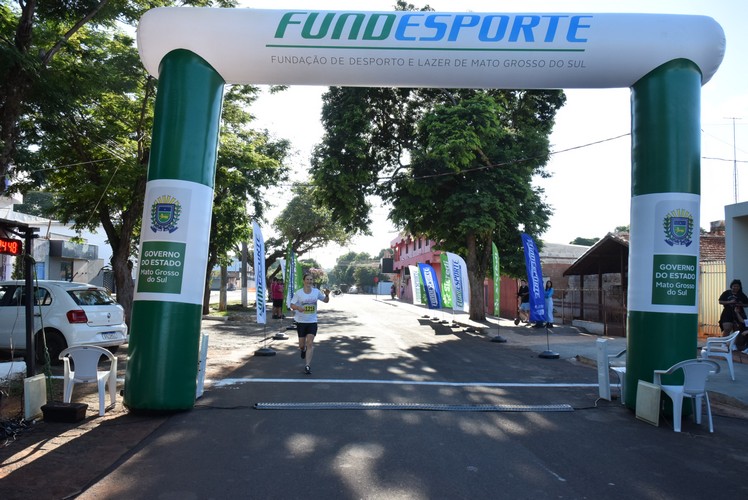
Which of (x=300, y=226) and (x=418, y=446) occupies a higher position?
(x=300, y=226)

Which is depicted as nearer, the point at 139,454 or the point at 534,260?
the point at 139,454

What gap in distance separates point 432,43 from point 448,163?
33.7 ft

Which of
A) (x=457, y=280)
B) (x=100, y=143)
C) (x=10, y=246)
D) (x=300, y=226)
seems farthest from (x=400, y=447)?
(x=300, y=226)

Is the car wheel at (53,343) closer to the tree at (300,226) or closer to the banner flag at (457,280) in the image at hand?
the banner flag at (457,280)

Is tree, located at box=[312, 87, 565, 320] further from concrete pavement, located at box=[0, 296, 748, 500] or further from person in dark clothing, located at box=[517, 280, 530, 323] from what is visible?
concrete pavement, located at box=[0, 296, 748, 500]

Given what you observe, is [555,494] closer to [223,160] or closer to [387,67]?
[387,67]

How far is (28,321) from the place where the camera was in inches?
264

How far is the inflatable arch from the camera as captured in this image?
6.72 meters

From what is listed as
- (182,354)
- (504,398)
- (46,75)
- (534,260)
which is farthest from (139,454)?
(534,260)

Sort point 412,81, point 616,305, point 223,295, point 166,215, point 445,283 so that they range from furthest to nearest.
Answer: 1. point 223,295
2. point 445,283
3. point 616,305
4. point 412,81
5. point 166,215

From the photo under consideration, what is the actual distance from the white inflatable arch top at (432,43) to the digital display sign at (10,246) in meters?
2.91

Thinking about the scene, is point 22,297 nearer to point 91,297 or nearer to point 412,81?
point 91,297

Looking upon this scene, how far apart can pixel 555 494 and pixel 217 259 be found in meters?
24.2

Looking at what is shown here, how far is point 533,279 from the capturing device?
15.0 m
